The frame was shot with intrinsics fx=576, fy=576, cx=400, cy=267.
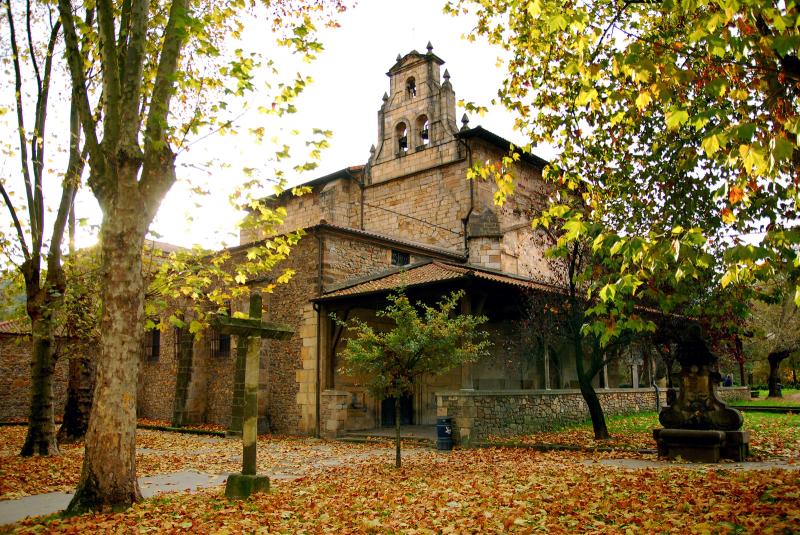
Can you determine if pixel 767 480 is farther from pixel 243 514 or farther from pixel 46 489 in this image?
pixel 46 489

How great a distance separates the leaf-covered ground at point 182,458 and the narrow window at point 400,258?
656cm

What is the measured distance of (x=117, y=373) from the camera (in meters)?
6.25

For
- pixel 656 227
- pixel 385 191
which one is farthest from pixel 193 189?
pixel 385 191

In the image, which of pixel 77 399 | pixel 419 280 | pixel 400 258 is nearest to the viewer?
pixel 419 280

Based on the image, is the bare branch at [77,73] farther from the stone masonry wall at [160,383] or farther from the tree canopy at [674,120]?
the stone masonry wall at [160,383]

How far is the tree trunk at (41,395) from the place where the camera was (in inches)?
441

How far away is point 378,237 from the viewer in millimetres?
18391

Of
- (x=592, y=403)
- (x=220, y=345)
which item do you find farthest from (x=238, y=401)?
(x=592, y=403)

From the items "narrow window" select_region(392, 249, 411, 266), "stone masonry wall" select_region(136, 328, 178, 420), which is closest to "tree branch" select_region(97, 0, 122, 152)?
"narrow window" select_region(392, 249, 411, 266)

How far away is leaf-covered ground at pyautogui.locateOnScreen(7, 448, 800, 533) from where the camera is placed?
17.2 feet

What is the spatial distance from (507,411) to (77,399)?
10732 millimetres

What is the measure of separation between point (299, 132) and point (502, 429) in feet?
28.2

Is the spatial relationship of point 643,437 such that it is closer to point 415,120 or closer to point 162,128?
point 162,128

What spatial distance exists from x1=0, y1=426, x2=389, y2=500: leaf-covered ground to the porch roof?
3.88 meters
